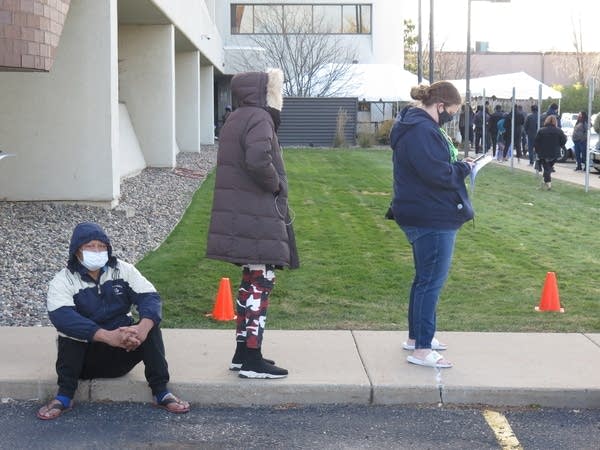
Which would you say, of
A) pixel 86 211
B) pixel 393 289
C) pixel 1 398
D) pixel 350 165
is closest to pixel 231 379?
pixel 1 398

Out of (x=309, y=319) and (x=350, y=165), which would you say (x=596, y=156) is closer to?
(x=350, y=165)

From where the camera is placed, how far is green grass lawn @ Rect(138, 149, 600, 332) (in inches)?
305

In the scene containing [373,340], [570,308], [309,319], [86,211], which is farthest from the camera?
[86,211]

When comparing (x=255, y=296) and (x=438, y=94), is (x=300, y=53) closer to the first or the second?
(x=438, y=94)

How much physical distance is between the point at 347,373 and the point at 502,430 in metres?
1.09

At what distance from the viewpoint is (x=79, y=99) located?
12.9 metres

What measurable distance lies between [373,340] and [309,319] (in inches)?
33.5

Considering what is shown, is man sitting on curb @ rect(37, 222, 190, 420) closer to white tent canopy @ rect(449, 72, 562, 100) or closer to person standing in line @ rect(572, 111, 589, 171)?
person standing in line @ rect(572, 111, 589, 171)

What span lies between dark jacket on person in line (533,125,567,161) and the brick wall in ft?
38.6

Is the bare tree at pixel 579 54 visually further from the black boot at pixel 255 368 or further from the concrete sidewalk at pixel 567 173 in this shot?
the black boot at pixel 255 368

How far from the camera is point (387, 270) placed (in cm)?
986

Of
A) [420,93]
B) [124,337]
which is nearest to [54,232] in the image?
[124,337]

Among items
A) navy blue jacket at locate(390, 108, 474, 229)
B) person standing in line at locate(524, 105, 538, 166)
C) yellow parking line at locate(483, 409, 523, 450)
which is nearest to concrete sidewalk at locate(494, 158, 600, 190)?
person standing in line at locate(524, 105, 538, 166)

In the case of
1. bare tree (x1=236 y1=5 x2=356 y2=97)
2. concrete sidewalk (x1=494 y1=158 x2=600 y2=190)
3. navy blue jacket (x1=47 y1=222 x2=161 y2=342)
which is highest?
bare tree (x1=236 y1=5 x2=356 y2=97)
